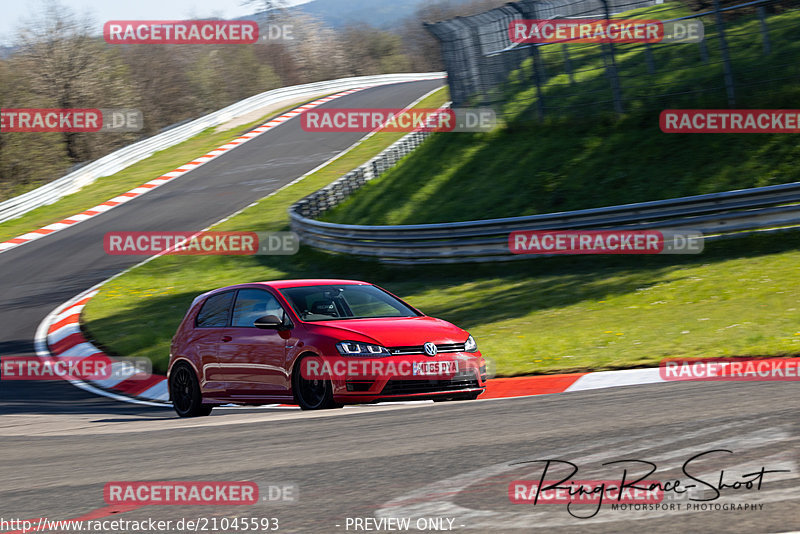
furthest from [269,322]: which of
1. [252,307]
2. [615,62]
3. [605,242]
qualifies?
[615,62]

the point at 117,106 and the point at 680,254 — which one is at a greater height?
the point at 117,106

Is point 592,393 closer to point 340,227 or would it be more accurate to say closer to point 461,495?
point 461,495

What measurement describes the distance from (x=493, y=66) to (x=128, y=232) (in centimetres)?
1182

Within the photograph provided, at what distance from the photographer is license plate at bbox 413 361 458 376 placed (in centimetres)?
892

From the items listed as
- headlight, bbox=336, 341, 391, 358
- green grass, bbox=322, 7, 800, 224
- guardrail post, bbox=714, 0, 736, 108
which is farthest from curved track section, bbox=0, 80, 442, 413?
guardrail post, bbox=714, 0, 736, 108

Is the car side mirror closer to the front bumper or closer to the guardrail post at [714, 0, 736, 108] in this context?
the front bumper

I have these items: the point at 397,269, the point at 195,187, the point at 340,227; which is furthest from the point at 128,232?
the point at 397,269

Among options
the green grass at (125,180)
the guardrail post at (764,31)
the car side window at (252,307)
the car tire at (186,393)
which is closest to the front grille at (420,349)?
the car side window at (252,307)

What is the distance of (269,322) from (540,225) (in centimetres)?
991

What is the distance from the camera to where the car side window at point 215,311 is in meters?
10.4

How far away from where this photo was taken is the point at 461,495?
4.80 m

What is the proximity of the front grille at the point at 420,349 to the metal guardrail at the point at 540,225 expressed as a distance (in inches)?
337

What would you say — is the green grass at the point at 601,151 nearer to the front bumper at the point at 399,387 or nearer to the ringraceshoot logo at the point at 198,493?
the front bumper at the point at 399,387

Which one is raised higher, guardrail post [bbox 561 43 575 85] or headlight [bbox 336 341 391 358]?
guardrail post [bbox 561 43 575 85]
